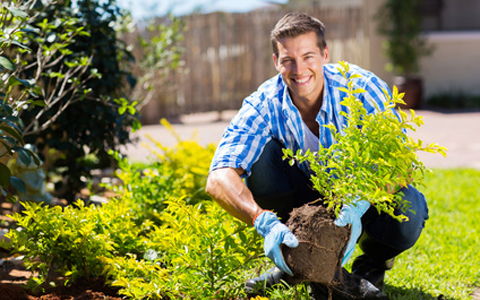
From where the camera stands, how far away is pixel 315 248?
2.12 m

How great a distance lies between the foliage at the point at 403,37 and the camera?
11.5 meters

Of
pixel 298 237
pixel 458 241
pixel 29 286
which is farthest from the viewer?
pixel 458 241

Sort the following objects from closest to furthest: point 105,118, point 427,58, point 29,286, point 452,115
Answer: point 29,286
point 105,118
point 452,115
point 427,58

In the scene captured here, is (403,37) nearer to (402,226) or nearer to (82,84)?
(82,84)

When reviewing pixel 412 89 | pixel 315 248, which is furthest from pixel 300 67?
pixel 412 89

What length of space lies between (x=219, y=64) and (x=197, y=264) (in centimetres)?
889

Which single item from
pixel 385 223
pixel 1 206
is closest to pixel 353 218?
pixel 385 223

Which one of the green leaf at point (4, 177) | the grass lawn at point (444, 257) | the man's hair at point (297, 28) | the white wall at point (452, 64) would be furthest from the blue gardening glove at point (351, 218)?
the white wall at point (452, 64)

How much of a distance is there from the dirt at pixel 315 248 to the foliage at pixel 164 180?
97 cm

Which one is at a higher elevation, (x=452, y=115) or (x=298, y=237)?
(x=298, y=237)

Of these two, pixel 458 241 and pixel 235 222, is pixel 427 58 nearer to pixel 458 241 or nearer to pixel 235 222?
pixel 458 241

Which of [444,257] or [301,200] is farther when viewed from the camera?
[444,257]

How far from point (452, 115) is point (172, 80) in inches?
207

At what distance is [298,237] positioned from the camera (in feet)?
7.00
